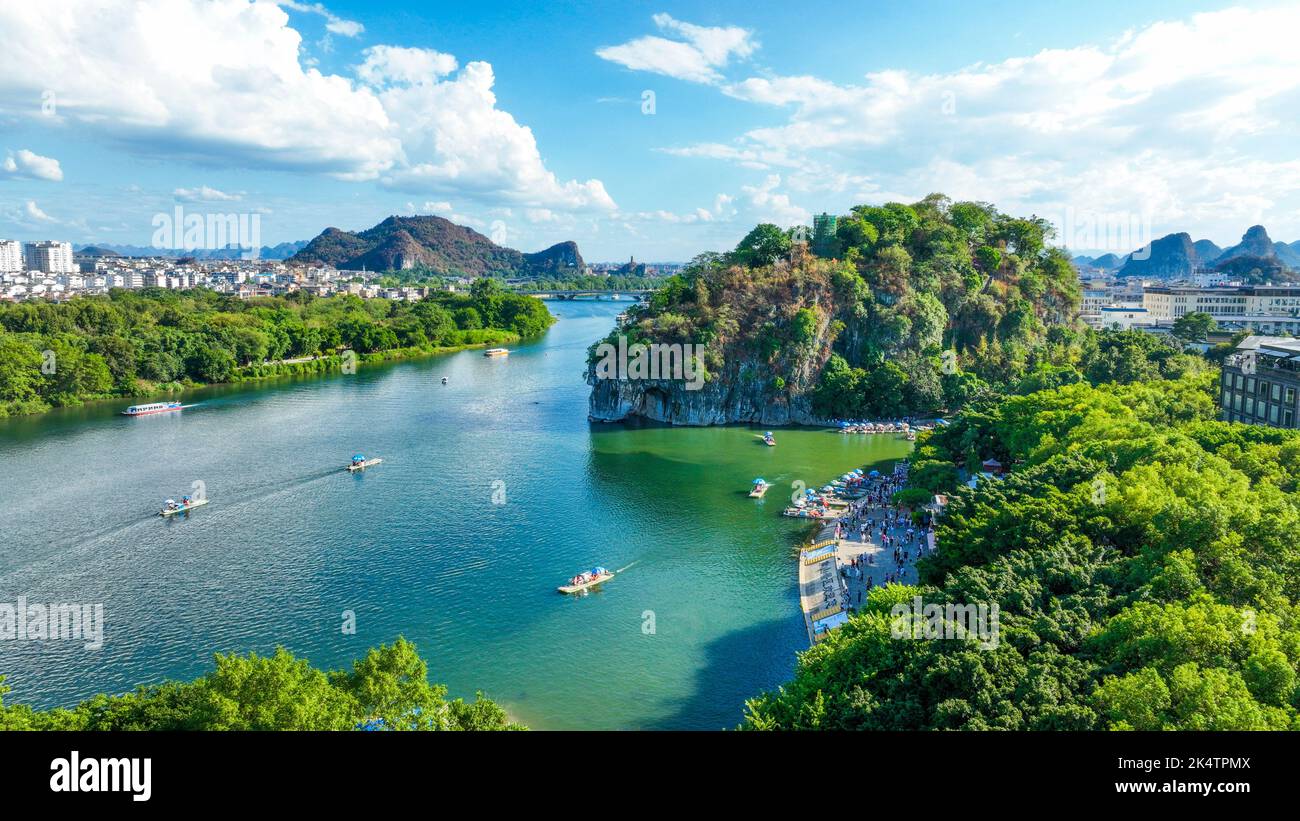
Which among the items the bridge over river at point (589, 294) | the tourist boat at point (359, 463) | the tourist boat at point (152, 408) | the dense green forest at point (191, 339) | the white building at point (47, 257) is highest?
the white building at point (47, 257)

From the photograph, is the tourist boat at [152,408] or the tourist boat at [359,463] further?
the tourist boat at [152,408]

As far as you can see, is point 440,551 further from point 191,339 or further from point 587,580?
point 191,339

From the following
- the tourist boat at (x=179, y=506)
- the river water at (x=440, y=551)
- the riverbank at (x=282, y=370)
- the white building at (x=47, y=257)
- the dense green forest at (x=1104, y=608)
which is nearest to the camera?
the dense green forest at (x=1104, y=608)

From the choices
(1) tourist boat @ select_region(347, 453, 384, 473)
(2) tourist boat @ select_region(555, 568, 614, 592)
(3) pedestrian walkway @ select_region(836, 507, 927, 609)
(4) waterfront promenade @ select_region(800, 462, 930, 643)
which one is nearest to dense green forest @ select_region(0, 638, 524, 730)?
(2) tourist boat @ select_region(555, 568, 614, 592)

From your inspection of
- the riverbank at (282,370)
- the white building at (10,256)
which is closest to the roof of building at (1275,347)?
the riverbank at (282,370)

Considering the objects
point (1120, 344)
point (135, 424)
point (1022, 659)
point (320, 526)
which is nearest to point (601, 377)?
point (320, 526)

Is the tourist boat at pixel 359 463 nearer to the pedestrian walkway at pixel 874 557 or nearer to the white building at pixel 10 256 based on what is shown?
the pedestrian walkway at pixel 874 557
